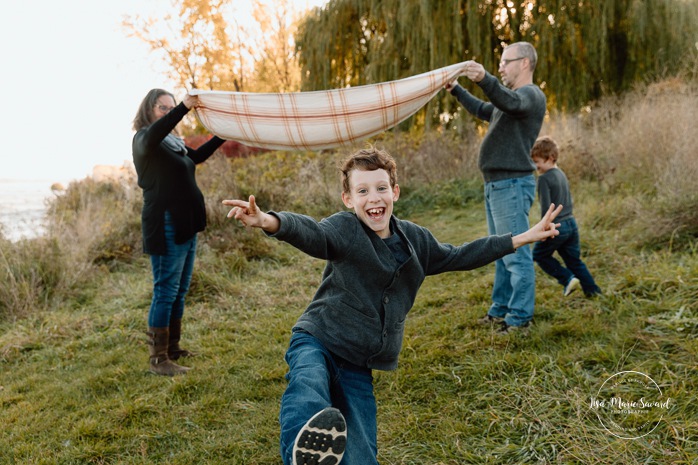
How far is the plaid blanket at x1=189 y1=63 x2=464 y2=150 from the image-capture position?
3.55 metres

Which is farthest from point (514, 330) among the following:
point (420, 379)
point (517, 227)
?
point (420, 379)

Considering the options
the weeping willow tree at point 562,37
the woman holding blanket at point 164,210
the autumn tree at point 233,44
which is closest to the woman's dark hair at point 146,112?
the woman holding blanket at point 164,210

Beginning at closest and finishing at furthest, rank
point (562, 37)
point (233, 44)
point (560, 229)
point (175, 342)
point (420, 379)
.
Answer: point (420, 379) → point (175, 342) → point (560, 229) → point (562, 37) → point (233, 44)

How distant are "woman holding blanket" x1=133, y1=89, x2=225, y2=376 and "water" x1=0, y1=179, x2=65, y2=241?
Answer: 144 inches

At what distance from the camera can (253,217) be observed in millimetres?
2062

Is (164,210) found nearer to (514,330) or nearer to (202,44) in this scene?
(514,330)

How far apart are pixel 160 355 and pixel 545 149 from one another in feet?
11.1

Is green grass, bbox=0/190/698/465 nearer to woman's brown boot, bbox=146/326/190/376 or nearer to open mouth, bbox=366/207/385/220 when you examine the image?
woman's brown boot, bbox=146/326/190/376

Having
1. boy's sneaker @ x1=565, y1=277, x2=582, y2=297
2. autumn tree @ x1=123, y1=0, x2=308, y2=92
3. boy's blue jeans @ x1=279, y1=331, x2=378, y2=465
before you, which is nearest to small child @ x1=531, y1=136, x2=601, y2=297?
boy's sneaker @ x1=565, y1=277, x2=582, y2=297

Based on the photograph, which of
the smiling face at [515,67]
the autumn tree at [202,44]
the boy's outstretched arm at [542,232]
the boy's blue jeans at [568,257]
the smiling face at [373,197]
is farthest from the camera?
the autumn tree at [202,44]

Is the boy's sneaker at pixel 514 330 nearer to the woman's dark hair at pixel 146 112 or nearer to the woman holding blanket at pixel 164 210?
the woman holding blanket at pixel 164 210

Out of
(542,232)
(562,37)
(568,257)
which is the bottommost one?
(568,257)

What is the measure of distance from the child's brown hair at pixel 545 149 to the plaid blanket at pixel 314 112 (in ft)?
3.25

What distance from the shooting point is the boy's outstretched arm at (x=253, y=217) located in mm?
2059
